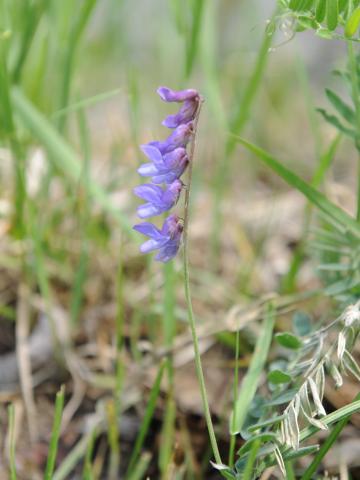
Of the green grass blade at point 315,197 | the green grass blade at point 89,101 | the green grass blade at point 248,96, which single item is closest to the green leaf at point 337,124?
the green grass blade at point 315,197

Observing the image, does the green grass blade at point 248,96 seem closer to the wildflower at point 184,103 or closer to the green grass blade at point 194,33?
the green grass blade at point 194,33

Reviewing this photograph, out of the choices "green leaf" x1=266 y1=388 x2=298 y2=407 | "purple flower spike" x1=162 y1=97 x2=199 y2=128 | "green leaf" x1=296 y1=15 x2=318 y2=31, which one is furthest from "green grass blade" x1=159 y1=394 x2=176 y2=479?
"green leaf" x1=296 y1=15 x2=318 y2=31

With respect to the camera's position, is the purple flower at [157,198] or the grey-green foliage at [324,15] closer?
the purple flower at [157,198]

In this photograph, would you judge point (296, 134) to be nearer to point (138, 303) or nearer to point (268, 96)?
point (268, 96)

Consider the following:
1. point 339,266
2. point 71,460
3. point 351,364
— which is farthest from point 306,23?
point 71,460

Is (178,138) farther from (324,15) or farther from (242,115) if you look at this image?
(242,115)

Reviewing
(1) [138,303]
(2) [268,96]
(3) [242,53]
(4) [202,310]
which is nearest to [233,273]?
(4) [202,310]

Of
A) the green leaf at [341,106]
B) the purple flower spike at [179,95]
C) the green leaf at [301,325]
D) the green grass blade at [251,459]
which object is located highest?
the purple flower spike at [179,95]
